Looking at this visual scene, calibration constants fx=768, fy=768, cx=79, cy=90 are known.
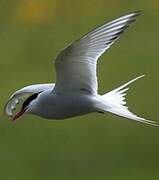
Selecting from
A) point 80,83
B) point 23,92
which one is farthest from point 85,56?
point 23,92

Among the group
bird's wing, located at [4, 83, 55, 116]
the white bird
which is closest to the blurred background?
bird's wing, located at [4, 83, 55, 116]

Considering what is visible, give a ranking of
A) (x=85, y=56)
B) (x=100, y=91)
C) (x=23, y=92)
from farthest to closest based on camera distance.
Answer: (x=100, y=91) → (x=23, y=92) → (x=85, y=56)

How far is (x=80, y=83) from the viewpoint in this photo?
153 cm

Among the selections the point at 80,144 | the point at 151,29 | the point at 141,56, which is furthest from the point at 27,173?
the point at 151,29

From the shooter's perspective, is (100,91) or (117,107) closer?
(117,107)

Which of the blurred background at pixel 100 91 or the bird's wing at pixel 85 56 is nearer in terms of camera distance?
the bird's wing at pixel 85 56

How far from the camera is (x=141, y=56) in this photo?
2.84 m

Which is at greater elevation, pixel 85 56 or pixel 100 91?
pixel 85 56

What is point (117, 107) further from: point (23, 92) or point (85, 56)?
point (23, 92)

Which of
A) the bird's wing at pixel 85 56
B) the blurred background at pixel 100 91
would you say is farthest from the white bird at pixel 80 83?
the blurred background at pixel 100 91

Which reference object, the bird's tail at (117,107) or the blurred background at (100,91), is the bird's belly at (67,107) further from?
the blurred background at (100,91)

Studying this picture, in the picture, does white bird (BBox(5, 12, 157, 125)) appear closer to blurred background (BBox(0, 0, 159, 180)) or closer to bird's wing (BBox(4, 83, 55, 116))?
bird's wing (BBox(4, 83, 55, 116))

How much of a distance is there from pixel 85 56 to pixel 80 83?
0.06 m

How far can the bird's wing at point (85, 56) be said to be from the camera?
1.44 metres
